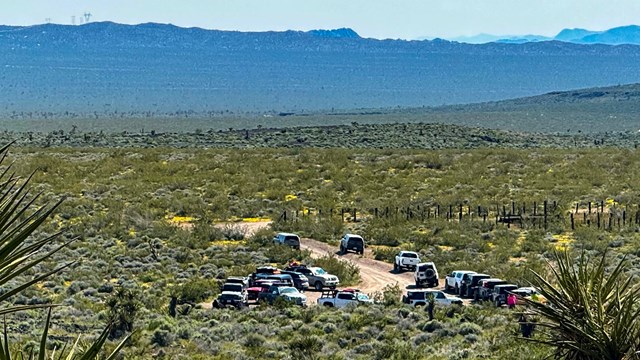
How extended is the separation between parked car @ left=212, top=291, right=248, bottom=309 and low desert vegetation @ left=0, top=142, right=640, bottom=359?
57cm

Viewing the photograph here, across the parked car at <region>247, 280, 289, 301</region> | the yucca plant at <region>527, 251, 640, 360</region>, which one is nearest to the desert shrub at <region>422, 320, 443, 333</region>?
the parked car at <region>247, 280, 289, 301</region>

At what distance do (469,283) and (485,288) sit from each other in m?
1.49

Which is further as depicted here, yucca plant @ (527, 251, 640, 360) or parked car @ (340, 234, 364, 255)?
parked car @ (340, 234, 364, 255)

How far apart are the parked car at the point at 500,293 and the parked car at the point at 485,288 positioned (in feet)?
0.64

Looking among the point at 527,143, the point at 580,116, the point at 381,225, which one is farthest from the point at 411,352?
the point at 580,116

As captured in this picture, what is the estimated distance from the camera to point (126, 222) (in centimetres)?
4284

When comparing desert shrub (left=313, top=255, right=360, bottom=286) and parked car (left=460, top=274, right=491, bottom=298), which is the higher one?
parked car (left=460, top=274, right=491, bottom=298)

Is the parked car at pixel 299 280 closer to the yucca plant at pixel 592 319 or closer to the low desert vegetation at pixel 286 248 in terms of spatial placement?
the low desert vegetation at pixel 286 248

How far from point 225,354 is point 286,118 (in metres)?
132

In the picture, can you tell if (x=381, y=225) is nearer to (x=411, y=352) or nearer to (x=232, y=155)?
(x=411, y=352)

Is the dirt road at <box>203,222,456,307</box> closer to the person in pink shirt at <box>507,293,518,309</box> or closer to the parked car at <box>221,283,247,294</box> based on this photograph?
the parked car at <box>221,283,247,294</box>

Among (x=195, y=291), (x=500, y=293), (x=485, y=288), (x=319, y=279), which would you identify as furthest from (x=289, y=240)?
(x=500, y=293)

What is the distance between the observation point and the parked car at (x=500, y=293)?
27.3m

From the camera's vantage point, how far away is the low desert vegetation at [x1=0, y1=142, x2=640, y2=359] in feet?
69.7
